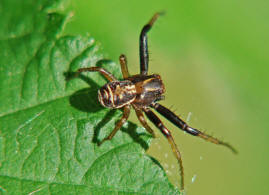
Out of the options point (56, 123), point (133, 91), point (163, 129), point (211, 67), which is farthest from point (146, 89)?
point (211, 67)

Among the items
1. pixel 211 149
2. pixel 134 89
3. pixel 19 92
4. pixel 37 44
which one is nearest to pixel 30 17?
pixel 37 44

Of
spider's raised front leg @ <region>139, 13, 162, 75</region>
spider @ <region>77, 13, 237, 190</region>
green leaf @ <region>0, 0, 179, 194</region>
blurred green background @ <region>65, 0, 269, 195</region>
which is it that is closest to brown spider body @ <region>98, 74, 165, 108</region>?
spider @ <region>77, 13, 237, 190</region>

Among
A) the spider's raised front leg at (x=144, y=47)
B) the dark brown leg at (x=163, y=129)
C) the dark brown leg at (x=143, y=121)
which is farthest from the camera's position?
the spider's raised front leg at (x=144, y=47)

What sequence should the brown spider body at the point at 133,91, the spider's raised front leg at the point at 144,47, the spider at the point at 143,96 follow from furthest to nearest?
1. the spider's raised front leg at the point at 144,47
2. the spider at the point at 143,96
3. the brown spider body at the point at 133,91

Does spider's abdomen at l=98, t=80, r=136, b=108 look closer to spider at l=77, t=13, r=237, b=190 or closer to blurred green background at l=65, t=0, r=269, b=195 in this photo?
spider at l=77, t=13, r=237, b=190

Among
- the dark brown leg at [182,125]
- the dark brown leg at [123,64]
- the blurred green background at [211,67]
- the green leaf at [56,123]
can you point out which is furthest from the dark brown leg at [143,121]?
the blurred green background at [211,67]

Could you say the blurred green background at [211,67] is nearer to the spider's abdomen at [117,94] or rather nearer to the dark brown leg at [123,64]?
the dark brown leg at [123,64]

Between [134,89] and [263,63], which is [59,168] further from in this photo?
[263,63]
